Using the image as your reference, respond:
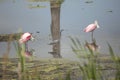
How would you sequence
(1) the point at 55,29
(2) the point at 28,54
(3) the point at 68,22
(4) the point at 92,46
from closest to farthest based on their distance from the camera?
(4) the point at 92,46, (2) the point at 28,54, (1) the point at 55,29, (3) the point at 68,22

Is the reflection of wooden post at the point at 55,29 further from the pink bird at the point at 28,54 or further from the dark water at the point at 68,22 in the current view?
the pink bird at the point at 28,54

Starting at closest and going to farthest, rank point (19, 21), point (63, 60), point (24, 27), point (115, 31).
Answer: point (63, 60), point (115, 31), point (24, 27), point (19, 21)

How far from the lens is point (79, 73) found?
10.6 ft

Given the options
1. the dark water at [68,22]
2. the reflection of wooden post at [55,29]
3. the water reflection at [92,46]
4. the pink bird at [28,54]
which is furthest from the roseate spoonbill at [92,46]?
the pink bird at [28,54]

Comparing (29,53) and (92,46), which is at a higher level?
(92,46)

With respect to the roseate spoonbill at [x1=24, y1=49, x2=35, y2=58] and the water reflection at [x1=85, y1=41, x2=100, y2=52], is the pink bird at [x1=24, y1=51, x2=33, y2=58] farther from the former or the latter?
the water reflection at [x1=85, y1=41, x2=100, y2=52]

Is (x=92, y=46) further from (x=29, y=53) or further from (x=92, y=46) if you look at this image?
(x=29, y=53)

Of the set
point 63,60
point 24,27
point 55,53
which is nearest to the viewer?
point 63,60

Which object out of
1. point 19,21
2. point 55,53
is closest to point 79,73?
point 55,53

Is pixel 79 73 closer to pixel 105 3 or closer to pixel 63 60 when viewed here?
pixel 63 60

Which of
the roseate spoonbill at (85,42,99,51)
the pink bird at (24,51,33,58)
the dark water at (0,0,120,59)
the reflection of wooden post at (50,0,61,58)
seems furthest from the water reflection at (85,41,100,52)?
the pink bird at (24,51,33,58)

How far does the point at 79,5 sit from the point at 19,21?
1.49 meters

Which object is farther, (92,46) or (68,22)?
(68,22)

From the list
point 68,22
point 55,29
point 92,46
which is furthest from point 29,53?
point 68,22
